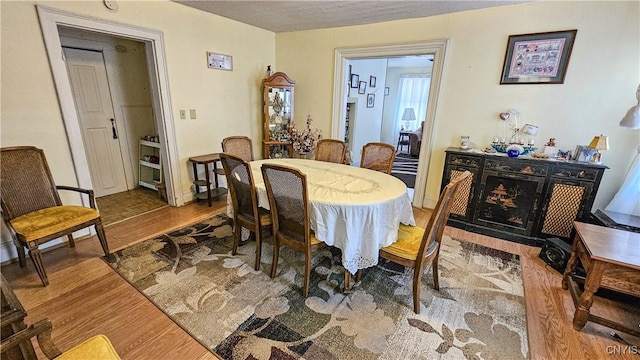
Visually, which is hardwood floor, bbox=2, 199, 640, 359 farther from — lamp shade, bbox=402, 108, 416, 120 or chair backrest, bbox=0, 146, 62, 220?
lamp shade, bbox=402, 108, 416, 120

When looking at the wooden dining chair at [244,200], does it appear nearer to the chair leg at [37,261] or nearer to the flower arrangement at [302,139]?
the chair leg at [37,261]

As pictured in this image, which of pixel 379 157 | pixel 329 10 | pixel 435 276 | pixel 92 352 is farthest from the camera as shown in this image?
pixel 329 10

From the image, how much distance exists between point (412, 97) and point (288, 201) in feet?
24.0

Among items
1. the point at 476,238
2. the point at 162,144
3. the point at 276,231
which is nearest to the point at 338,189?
the point at 276,231

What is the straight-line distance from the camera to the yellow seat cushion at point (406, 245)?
71.3 inches

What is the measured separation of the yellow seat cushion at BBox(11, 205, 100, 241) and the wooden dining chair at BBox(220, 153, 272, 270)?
1.16 meters

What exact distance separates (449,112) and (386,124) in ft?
17.4

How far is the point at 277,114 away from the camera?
427 centimetres

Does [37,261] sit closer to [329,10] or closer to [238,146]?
[238,146]

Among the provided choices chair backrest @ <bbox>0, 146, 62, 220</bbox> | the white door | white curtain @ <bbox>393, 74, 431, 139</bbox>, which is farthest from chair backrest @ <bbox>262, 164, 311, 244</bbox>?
white curtain @ <bbox>393, 74, 431, 139</bbox>

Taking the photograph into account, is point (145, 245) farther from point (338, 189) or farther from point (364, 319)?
point (364, 319)

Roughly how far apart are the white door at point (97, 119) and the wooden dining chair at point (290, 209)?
10.5 feet

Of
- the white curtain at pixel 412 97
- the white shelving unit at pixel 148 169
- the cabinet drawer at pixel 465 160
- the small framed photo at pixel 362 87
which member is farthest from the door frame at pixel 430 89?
the white curtain at pixel 412 97

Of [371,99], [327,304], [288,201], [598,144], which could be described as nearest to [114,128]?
[288,201]
